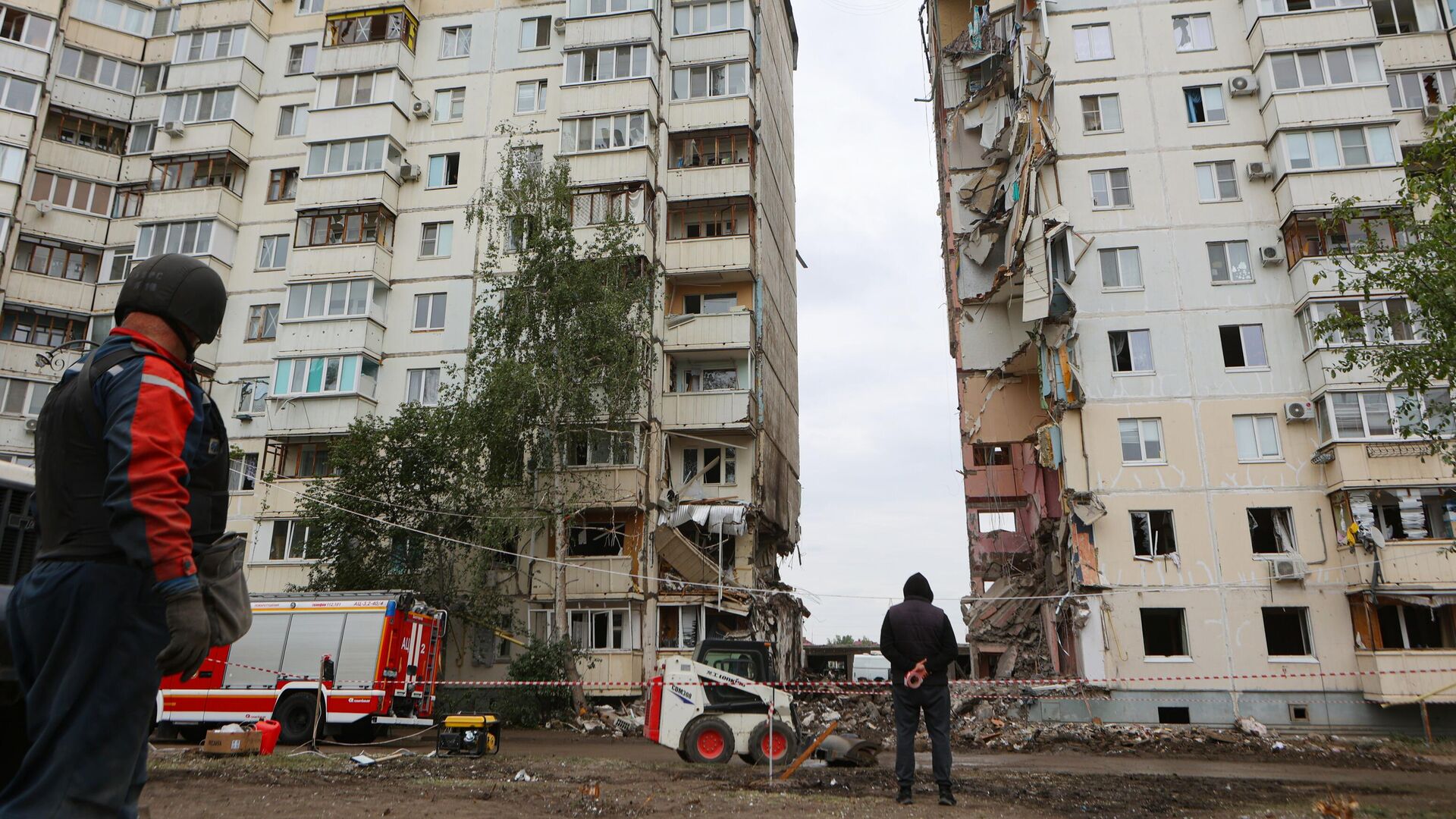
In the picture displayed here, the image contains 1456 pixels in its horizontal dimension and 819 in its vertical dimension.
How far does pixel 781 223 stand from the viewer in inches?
1688

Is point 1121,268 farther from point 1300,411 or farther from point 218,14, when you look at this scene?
point 218,14

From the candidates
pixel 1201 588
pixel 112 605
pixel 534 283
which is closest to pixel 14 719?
pixel 112 605

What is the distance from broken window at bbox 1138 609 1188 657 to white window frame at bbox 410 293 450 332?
27.1 m

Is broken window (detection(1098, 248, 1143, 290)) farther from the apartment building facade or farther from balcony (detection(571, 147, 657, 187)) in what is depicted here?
balcony (detection(571, 147, 657, 187))

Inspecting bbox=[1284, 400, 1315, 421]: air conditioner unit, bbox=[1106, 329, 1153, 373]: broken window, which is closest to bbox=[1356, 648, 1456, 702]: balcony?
bbox=[1284, 400, 1315, 421]: air conditioner unit

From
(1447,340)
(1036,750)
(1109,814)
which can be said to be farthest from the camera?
(1036,750)

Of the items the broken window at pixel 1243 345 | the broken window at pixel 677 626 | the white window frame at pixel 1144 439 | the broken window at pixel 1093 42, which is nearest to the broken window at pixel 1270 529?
the white window frame at pixel 1144 439

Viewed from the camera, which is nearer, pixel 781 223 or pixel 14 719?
pixel 14 719

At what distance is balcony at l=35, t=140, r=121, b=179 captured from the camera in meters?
37.4

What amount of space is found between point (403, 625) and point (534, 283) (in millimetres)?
12818

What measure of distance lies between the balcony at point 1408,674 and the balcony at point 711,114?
27.4 metres

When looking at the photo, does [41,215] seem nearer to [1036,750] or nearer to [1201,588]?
[1036,750]

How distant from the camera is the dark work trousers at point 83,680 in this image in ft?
10.2

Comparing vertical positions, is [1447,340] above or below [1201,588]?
above
